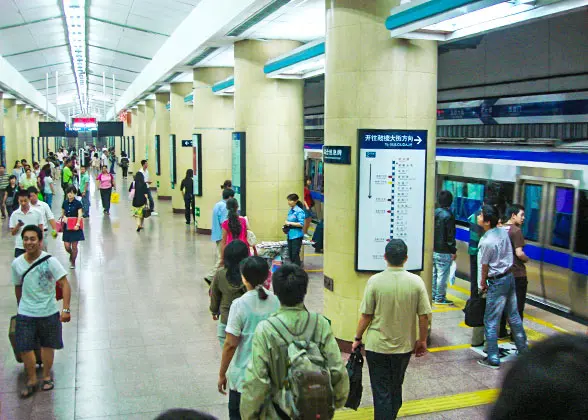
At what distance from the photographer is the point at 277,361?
11.1 ft

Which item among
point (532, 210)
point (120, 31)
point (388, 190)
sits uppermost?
point (120, 31)

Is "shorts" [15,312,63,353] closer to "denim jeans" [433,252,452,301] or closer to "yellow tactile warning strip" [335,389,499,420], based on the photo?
"yellow tactile warning strip" [335,389,499,420]

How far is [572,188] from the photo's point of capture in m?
8.72

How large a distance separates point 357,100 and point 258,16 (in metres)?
3.58

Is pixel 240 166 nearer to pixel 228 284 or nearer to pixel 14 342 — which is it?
pixel 14 342

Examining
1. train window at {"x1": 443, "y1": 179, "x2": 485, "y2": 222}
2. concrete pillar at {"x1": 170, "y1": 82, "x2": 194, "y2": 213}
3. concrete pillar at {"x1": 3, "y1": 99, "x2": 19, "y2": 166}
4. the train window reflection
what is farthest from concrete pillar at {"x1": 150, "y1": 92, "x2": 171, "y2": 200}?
the train window reflection

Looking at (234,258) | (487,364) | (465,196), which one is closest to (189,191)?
(465,196)

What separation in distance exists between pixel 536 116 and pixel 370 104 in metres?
5.16

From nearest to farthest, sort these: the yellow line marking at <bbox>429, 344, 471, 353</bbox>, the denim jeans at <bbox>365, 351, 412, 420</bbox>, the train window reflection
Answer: the denim jeans at <bbox>365, 351, 412, 420</bbox>, the yellow line marking at <bbox>429, 344, 471, 353</bbox>, the train window reflection

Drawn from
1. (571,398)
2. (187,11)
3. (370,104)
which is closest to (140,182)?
(187,11)

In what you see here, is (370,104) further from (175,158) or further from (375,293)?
(175,158)

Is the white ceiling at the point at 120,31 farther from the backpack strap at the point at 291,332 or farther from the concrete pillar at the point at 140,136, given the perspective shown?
the concrete pillar at the point at 140,136

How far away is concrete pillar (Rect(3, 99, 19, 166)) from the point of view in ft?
92.8

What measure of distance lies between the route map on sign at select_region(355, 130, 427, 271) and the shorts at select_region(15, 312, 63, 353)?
123 inches
